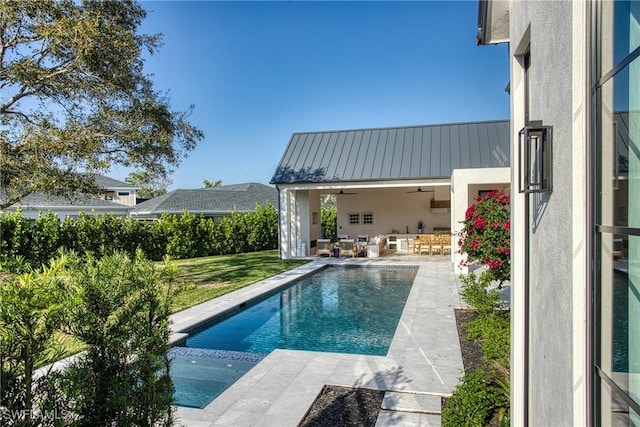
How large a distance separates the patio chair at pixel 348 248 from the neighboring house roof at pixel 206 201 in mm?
11856

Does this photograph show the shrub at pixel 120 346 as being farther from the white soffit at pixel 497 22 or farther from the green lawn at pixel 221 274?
the green lawn at pixel 221 274

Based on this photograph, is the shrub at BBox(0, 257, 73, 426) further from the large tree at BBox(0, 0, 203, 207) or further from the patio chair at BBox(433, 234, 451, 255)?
the patio chair at BBox(433, 234, 451, 255)

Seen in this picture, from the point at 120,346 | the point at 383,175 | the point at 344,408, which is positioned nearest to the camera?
the point at 120,346

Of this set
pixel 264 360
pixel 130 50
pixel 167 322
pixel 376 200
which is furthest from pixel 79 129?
pixel 376 200

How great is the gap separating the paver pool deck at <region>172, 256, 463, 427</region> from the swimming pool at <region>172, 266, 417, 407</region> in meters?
0.47

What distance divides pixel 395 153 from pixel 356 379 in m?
15.5

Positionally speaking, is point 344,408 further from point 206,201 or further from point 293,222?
point 206,201

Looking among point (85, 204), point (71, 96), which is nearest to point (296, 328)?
point (71, 96)

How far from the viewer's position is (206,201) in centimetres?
3275

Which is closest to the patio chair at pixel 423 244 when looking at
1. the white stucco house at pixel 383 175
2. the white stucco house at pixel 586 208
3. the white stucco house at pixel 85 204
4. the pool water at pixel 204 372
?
the white stucco house at pixel 383 175

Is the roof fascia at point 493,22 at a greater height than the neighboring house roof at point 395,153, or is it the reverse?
the neighboring house roof at point 395,153

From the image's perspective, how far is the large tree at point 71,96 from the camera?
31.9ft

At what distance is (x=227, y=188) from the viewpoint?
37.6 metres

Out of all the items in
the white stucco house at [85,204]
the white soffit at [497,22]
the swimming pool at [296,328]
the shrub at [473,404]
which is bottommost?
the swimming pool at [296,328]
